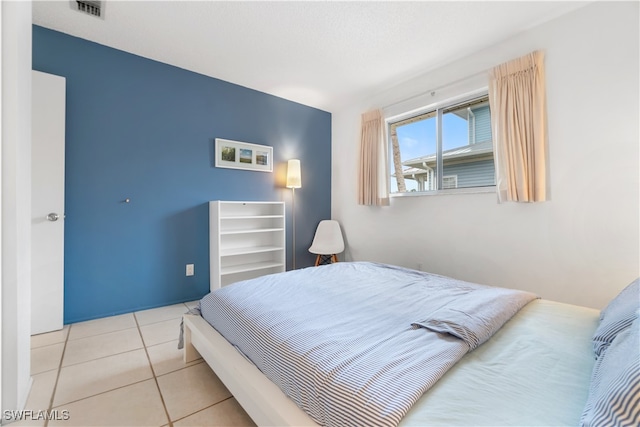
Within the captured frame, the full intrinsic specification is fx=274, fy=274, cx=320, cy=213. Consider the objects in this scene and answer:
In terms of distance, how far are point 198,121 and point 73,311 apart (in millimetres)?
2026

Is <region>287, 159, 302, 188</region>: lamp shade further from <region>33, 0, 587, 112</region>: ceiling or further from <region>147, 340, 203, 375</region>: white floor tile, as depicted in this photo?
<region>147, 340, 203, 375</region>: white floor tile

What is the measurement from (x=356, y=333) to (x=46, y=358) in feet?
6.63

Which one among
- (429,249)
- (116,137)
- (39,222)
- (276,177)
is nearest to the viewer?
(39,222)

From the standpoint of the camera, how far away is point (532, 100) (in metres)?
2.11

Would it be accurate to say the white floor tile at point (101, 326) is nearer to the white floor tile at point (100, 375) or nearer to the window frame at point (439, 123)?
the white floor tile at point (100, 375)

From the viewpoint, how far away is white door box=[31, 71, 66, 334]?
2039 millimetres

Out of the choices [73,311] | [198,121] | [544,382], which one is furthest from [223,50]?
[544,382]

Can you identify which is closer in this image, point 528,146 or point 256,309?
point 256,309

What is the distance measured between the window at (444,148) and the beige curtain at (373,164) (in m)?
0.16

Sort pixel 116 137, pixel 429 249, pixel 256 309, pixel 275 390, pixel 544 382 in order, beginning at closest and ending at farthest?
pixel 544 382
pixel 275 390
pixel 256 309
pixel 116 137
pixel 429 249

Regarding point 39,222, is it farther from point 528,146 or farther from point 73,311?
point 528,146

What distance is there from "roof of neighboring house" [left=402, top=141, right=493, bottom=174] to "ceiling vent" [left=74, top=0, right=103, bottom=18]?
299cm

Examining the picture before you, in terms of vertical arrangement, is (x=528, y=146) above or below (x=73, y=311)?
above

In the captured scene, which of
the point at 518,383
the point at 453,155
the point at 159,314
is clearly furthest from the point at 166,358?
the point at 453,155
